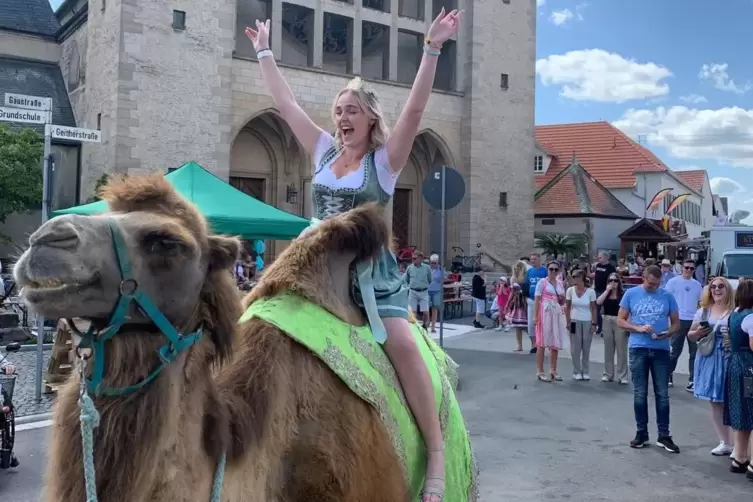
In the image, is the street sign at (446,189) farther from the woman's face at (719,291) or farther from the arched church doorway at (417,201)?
the arched church doorway at (417,201)

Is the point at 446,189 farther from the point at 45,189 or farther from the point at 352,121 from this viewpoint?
the point at 352,121

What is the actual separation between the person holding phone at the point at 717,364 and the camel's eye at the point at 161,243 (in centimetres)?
727

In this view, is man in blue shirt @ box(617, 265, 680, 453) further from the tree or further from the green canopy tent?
the tree

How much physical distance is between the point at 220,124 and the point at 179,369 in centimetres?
2522

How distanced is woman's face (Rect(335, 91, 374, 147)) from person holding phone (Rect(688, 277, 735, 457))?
6119 millimetres

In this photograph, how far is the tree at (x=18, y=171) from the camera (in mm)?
21938

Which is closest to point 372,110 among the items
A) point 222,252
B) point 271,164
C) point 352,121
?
point 352,121

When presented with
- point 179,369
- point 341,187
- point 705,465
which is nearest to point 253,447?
point 179,369

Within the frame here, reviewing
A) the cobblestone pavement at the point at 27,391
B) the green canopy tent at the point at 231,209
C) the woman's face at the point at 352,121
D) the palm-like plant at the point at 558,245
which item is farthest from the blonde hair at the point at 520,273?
the palm-like plant at the point at 558,245

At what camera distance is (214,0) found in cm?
2586

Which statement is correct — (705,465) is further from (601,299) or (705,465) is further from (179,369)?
(179,369)

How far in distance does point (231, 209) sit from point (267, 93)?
691 inches

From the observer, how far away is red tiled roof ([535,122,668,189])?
4981 cm

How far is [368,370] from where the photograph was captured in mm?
2795
